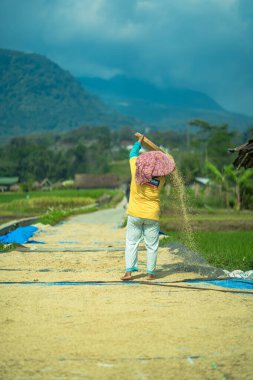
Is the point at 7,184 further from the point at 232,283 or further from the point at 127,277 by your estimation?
the point at 232,283

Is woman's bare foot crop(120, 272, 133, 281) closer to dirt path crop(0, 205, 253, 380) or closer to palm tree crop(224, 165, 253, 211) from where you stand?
dirt path crop(0, 205, 253, 380)

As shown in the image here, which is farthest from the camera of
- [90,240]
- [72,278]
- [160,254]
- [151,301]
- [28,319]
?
[90,240]

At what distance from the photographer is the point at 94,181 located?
248 feet

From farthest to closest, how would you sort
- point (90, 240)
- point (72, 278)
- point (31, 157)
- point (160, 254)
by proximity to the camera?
point (31, 157) → point (90, 240) → point (160, 254) → point (72, 278)

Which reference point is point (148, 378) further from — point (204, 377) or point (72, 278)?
point (72, 278)

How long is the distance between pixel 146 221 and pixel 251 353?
3.40 m

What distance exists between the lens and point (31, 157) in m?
91.8

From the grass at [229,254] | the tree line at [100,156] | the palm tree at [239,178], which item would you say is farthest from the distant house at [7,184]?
the grass at [229,254]

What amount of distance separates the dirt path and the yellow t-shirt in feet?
2.73

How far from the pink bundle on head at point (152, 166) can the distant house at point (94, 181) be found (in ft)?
219

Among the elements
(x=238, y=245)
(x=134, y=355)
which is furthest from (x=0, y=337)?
(x=238, y=245)

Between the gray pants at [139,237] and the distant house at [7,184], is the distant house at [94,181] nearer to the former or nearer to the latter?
the distant house at [7,184]

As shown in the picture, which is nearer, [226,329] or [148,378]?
[148,378]

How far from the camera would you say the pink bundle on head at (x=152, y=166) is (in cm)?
710
